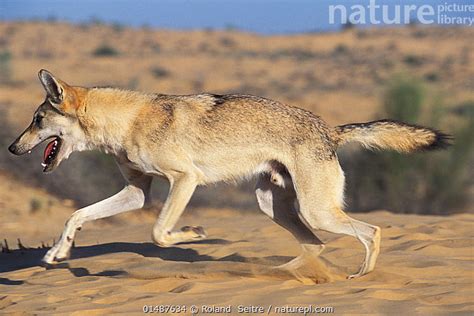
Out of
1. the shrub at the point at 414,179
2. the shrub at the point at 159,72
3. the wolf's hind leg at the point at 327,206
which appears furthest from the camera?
the shrub at the point at 159,72

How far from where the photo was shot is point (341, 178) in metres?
8.16

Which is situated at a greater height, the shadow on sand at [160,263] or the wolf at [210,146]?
the wolf at [210,146]

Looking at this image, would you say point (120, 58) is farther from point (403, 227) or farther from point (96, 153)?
point (403, 227)

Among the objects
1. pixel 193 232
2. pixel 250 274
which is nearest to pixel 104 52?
pixel 193 232

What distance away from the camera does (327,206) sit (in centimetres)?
802

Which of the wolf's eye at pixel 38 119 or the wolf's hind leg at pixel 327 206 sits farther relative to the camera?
the wolf's eye at pixel 38 119

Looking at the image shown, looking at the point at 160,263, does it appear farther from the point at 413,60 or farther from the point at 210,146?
the point at 413,60

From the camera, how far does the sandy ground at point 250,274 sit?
7035mm

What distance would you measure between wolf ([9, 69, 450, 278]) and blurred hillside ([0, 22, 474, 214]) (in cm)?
759

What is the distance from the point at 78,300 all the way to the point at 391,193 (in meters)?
9.55

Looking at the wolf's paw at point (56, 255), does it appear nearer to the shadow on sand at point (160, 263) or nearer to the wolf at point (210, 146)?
the wolf at point (210, 146)

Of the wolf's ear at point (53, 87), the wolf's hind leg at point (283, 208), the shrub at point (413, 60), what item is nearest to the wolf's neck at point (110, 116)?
the wolf's ear at point (53, 87)

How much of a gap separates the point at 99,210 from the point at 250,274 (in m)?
1.55

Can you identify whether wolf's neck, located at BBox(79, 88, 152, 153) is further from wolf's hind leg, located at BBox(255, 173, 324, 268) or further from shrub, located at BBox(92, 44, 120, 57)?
shrub, located at BBox(92, 44, 120, 57)
